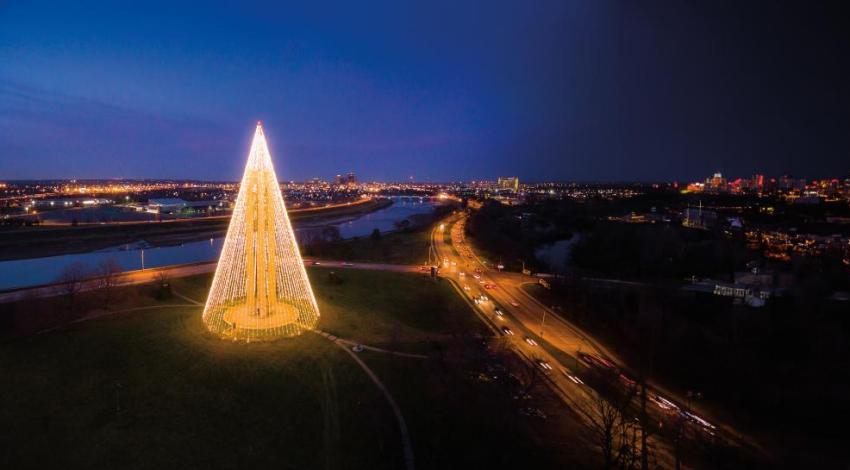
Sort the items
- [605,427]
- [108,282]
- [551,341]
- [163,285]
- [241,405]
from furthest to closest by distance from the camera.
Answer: [163,285] < [108,282] < [551,341] < [241,405] < [605,427]

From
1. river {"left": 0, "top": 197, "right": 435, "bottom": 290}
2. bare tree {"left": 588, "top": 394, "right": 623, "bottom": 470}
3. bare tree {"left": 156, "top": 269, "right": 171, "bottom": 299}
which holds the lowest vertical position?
bare tree {"left": 588, "top": 394, "right": 623, "bottom": 470}

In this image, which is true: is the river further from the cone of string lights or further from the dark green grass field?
the cone of string lights

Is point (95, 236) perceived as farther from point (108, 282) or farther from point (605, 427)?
point (605, 427)

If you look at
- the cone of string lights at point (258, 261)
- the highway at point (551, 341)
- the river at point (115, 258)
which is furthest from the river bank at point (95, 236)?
the highway at point (551, 341)

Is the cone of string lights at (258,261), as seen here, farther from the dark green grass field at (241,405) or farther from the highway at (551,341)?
the highway at (551,341)

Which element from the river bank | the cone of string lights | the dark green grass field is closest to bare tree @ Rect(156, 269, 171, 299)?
the dark green grass field

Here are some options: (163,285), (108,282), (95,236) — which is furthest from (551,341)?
(95,236)
